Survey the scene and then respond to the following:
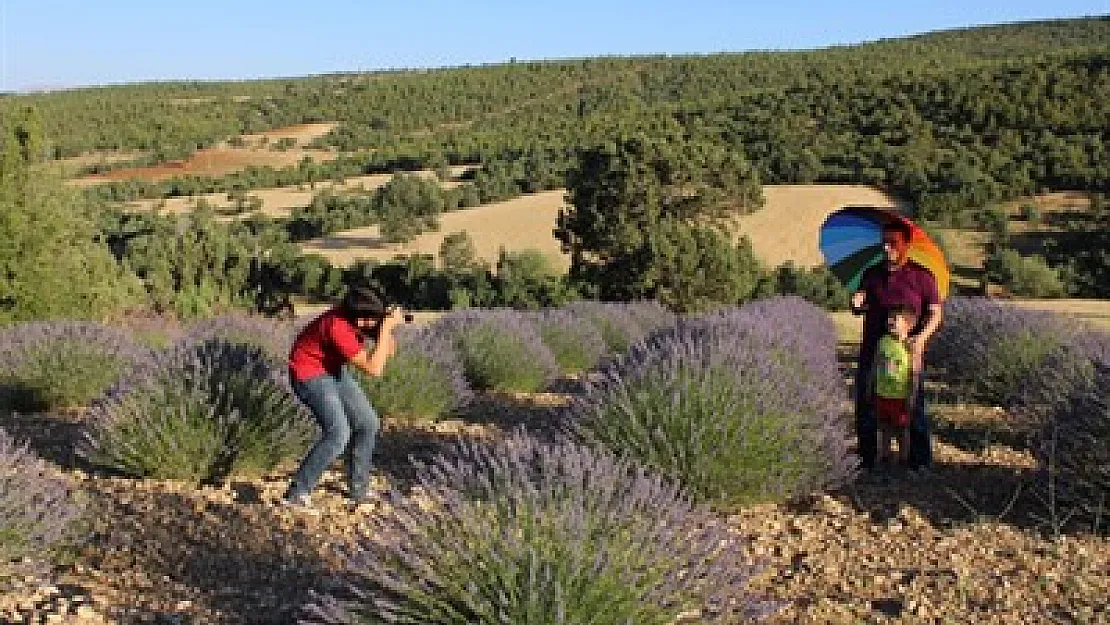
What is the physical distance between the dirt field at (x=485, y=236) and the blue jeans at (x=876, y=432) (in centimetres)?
3286

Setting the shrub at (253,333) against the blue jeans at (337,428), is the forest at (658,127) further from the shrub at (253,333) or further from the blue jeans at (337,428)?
the blue jeans at (337,428)

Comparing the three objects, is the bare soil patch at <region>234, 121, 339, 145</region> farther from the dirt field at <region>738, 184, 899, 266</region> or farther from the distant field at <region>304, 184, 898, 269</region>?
the dirt field at <region>738, 184, 899, 266</region>

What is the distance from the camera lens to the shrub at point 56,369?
9.84m

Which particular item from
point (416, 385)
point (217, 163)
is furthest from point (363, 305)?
point (217, 163)

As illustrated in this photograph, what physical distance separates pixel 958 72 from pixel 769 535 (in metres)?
63.8

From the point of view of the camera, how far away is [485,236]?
47.5m

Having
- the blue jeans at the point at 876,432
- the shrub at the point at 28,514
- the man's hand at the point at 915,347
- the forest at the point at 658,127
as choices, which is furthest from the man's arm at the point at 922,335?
the forest at the point at 658,127

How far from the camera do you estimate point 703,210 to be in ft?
99.6

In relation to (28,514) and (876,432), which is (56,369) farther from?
(876,432)

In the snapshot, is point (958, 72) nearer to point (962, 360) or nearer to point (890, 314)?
point (962, 360)

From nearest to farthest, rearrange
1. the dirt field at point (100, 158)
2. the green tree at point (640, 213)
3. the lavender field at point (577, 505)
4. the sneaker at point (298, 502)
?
the lavender field at point (577, 505), the sneaker at point (298, 502), the green tree at point (640, 213), the dirt field at point (100, 158)

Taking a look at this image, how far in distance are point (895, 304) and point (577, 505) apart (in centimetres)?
385

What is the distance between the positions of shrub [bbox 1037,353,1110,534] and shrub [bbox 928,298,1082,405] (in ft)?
11.6

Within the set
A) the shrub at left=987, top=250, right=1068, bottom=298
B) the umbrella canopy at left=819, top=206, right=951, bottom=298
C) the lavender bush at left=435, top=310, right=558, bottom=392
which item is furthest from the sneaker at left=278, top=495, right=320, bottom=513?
the shrub at left=987, top=250, right=1068, bottom=298
